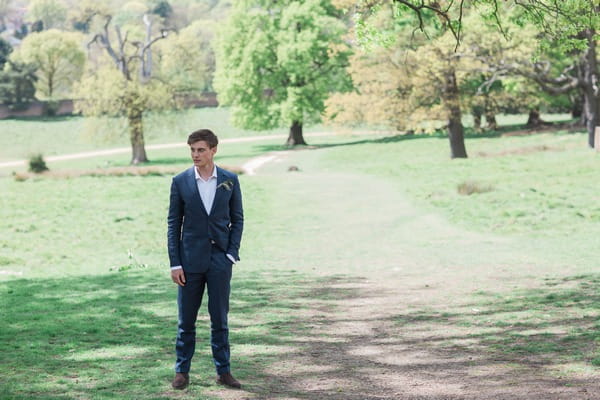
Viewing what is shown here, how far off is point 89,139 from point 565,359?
45.9 m

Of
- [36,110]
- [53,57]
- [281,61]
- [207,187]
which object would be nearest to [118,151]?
[281,61]

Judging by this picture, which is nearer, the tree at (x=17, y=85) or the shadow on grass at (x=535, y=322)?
the shadow on grass at (x=535, y=322)

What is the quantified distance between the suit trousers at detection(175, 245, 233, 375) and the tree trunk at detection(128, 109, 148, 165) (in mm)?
44702

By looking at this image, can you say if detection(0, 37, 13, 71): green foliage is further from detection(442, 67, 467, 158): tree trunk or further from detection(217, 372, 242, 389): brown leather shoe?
detection(217, 372, 242, 389): brown leather shoe

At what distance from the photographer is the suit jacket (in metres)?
6.69

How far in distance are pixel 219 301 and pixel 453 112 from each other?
33313 mm

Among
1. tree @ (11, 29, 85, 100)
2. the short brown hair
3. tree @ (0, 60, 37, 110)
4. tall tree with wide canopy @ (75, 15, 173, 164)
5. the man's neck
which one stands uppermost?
tree @ (11, 29, 85, 100)

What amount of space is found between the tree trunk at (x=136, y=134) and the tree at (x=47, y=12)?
351 feet

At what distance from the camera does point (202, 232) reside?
6.69m

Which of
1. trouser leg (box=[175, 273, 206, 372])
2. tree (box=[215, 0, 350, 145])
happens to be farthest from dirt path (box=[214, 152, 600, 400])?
tree (box=[215, 0, 350, 145])

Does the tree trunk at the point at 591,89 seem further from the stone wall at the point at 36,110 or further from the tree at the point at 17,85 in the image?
the tree at the point at 17,85

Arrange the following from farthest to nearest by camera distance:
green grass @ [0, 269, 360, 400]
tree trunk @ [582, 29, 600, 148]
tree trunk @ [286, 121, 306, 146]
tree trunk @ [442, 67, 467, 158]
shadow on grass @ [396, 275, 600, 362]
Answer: tree trunk @ [286, 121, 306, 146] < tree trunk @ [582, 29, 600, 148] < tree trunk @ [442, 67, 467, 158] < shadow on grass @ [396, 275, 600, 362] < green grass @ [0, 269, 360, 400]

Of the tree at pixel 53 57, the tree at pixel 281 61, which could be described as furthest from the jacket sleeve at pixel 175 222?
the tree at pixel 53 57

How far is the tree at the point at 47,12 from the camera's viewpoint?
490 ft
